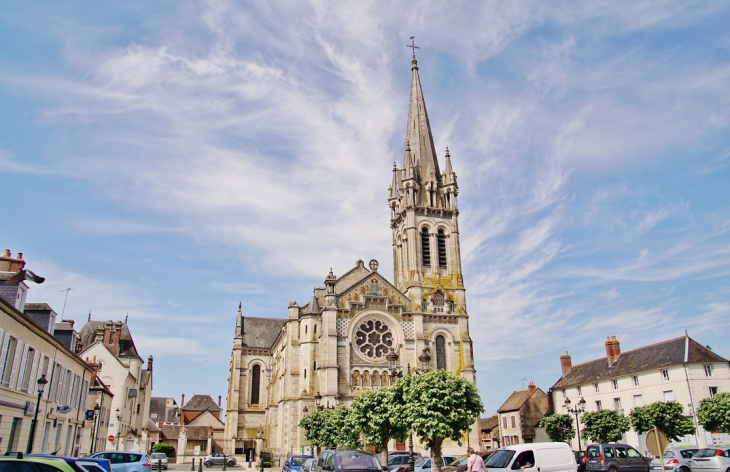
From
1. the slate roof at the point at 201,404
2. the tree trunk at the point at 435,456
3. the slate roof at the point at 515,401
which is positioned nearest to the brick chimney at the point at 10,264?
the tree trunk at the point at 435,456

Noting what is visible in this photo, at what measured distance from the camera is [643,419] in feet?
110

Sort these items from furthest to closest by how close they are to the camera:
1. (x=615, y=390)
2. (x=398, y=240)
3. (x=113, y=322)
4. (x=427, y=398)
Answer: (x=398, y=240)
(x=113, y=322)
(x=615, y=390)
(x=427, y=398)

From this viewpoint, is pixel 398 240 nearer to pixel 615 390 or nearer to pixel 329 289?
pixel 329 289

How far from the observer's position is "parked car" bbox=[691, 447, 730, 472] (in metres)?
20.6

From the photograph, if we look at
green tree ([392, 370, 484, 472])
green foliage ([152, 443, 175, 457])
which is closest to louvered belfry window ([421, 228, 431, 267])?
green tree ([392, 370, 484, 472])

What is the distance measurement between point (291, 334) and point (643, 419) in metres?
26.9

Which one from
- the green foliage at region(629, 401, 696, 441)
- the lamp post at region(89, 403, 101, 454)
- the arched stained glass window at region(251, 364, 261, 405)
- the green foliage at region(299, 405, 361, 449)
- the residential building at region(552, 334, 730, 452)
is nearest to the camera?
the green foliage at region(299, 405, 361, 449)

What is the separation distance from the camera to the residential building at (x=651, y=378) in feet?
119

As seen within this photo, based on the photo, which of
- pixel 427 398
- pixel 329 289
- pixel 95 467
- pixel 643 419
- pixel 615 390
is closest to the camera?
pixel 95 467

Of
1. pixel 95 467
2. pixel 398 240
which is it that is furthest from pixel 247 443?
pixel 95 467

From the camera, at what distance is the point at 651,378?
1547 inches

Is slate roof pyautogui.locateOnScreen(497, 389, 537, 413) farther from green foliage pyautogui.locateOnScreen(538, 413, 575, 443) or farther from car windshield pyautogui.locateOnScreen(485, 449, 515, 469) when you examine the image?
car windshield pyautogui.locateOnScreen(485, 449, 515, 469)

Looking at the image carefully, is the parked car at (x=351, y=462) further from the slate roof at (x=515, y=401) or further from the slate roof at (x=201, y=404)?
the slate roof at (x=201, y=404)

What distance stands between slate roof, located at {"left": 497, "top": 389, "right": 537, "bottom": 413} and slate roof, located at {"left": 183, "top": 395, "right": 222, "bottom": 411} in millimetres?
59366
